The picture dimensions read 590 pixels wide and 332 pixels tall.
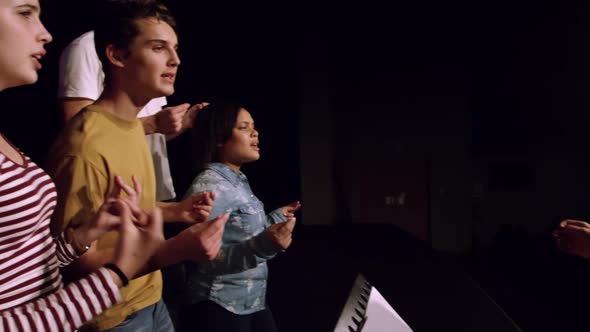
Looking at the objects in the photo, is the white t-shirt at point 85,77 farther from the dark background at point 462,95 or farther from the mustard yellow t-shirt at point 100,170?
the dark background at point 462,95

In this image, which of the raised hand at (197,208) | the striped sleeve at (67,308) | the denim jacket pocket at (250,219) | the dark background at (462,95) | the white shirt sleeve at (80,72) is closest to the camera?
the striped sleeve at (67,308)

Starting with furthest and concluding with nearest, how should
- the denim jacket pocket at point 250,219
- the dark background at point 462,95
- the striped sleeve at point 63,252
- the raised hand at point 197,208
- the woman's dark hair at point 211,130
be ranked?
→ the dark background at point 462,95 < the woman's dark hair at point 211,130 < the denim jacket pocket at point 250,219 < the raised hand at point 197,208 < the striped sleeve at point 63,252

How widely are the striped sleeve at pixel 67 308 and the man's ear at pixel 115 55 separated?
0.56 meters

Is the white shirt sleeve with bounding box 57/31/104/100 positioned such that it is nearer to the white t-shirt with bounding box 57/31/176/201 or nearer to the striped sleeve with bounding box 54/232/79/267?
the white t-shirt with bounding box 57/31/176/201

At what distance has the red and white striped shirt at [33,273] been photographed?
685 mm

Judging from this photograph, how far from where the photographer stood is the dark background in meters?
6.47

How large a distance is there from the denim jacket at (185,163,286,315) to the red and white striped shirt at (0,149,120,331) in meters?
0.71

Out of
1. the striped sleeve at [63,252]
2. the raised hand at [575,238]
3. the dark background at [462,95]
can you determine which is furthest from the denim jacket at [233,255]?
the dark background at [462,95]

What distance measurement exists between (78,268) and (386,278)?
2.88 metres

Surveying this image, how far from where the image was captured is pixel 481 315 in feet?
4.97

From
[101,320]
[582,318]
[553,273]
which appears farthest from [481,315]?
[553,273]

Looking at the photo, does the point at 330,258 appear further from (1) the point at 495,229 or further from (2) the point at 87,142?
(2) the point at 87,142

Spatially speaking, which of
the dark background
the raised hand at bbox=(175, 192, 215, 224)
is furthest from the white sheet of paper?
the dark background

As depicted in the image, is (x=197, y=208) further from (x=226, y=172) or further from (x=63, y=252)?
(x=226, y=172)
